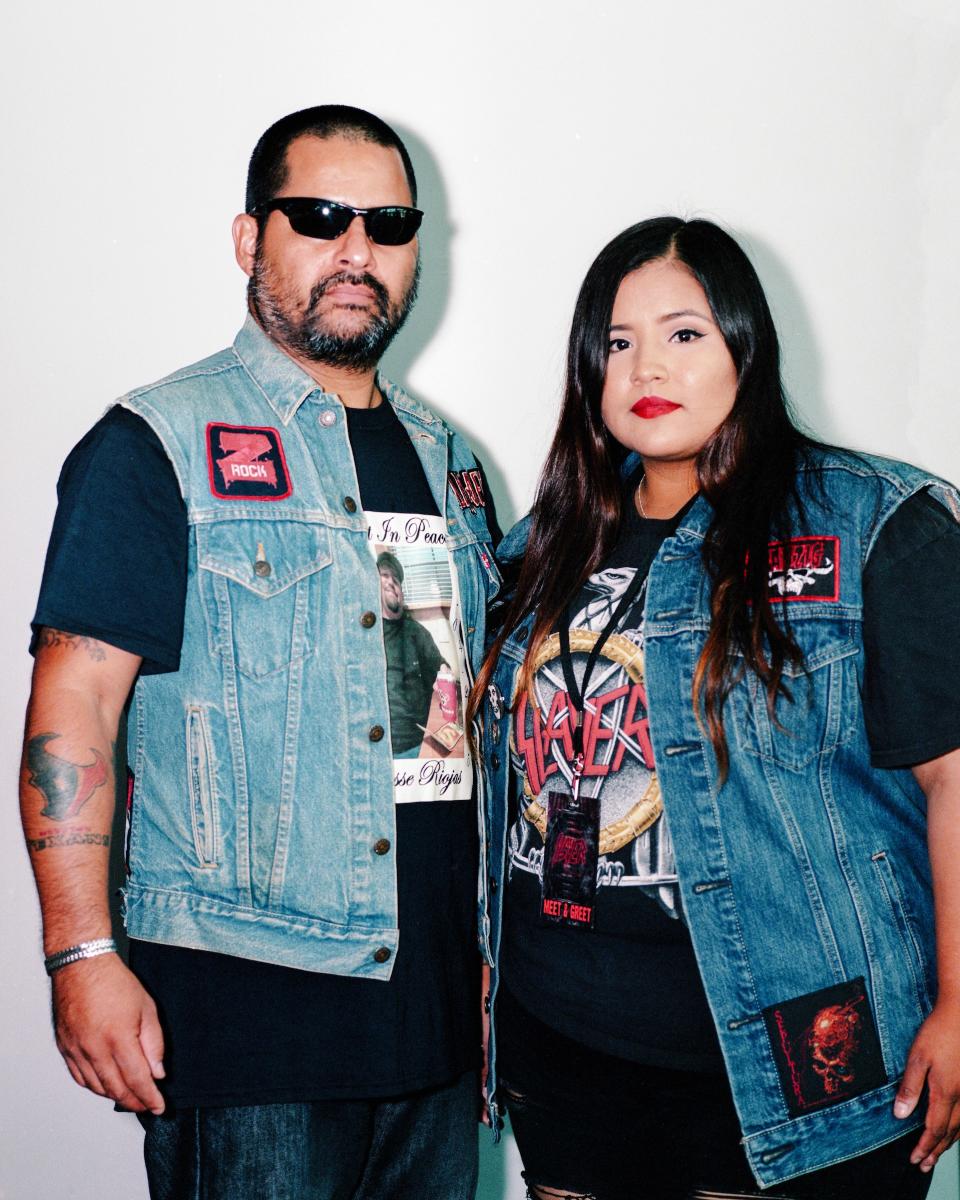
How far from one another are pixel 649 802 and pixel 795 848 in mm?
216

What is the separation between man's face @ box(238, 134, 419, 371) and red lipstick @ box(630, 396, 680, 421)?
48 cm

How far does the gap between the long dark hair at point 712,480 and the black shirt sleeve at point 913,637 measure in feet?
0.42

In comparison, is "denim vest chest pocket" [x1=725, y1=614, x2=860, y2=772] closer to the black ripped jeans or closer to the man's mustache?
the black ripped jeans

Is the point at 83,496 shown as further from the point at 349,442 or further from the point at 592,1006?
the point at 592,1006

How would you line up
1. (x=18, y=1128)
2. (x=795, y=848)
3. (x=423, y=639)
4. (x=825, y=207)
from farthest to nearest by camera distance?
(x=825, y=207) < (x=18, y=1128) < (x=423, y=639) < (x=795, y=848)

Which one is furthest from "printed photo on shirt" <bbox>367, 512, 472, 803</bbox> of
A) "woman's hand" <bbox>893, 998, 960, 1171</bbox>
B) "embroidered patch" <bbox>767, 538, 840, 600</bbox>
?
"woman's hand" <bbox>893, 998, 960, 1171</bbox>

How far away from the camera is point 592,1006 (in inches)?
65.8

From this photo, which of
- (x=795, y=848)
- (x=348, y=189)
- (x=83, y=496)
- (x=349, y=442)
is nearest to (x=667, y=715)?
(x=795, y=848)

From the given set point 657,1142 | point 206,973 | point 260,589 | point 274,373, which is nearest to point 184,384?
point 274,373

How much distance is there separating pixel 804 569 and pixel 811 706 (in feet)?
0.67

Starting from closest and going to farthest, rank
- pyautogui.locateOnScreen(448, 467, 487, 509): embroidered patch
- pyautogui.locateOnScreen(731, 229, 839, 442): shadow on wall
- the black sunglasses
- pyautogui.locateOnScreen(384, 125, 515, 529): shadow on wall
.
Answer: the black sunglasses, pyautogui.locateOnScreen(448, 467, 487, 509): embroidered patch, pyautogui.locateOnScreen(384, 125, 515, 529): shadow on wall, pyautogui.locateOnScreen(731, 229, 839, 442): shadow on wall

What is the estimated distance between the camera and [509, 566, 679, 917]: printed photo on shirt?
5.57ft

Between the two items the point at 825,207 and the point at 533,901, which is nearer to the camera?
the point at 533,901

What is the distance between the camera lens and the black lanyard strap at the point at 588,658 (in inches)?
70.1
